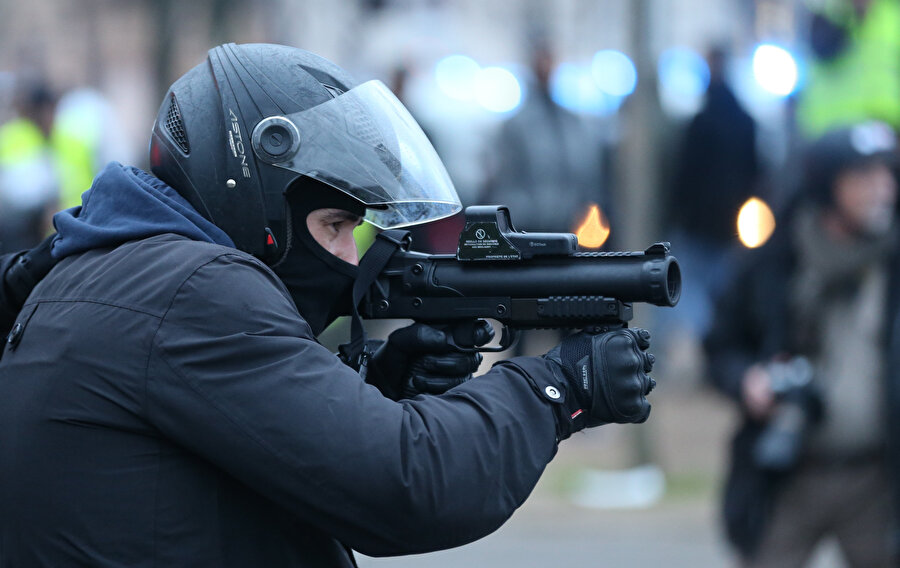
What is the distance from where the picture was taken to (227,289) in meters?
2.03

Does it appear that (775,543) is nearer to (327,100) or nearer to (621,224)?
(327,100)

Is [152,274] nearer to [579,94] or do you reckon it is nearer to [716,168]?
[716,168]

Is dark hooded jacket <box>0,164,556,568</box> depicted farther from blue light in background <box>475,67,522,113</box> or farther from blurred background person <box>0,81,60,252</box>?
blue light in background <box>475,67,522,113</box>

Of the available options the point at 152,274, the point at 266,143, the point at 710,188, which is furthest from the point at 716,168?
the point at 152,274

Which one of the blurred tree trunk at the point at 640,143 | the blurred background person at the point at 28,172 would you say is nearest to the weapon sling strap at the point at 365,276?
the blurred tree trunk at the point at 640,143

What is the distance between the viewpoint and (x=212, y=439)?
6.45 feet

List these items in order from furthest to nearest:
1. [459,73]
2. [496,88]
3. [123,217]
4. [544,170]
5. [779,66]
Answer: [496,88] → [459,73] → [779,66] → [544,170] → [123,217]

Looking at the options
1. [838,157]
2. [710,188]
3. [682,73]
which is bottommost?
[710,188]

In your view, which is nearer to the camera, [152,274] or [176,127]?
[152,274]

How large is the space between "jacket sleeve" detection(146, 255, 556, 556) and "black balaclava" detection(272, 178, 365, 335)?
33 cm

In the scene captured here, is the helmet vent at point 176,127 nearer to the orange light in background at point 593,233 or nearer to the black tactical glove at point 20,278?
the black tactical glove at point 20,278

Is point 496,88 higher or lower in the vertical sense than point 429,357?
higher

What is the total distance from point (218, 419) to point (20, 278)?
0.84 metres

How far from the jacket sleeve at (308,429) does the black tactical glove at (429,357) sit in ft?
1.56
